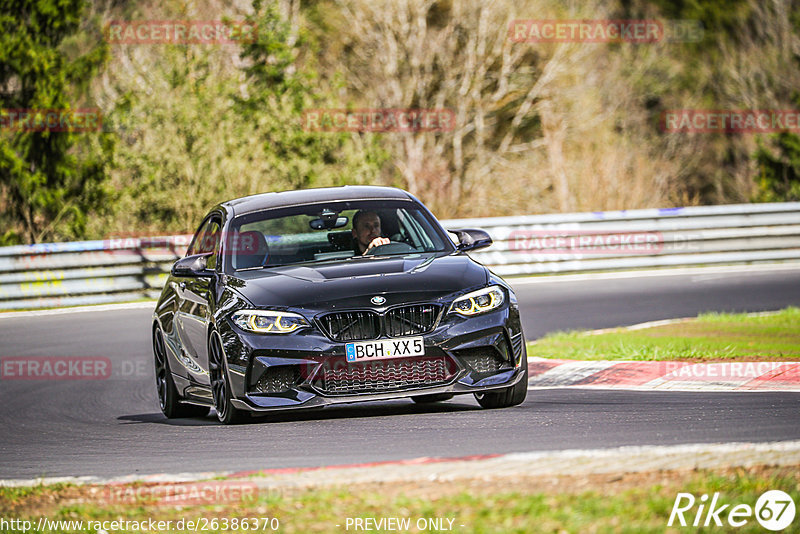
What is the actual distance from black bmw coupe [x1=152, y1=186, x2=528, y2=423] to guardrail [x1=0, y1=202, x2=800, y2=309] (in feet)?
35.8

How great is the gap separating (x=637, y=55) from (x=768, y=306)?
1482 inches

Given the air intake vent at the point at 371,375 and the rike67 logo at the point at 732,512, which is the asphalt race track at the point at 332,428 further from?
the rike67 logo at the point at 732,512

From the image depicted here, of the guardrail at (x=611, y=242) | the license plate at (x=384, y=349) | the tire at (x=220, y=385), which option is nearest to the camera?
the license plate at (x=384, y=349)

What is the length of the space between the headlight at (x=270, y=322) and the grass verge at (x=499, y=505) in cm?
236

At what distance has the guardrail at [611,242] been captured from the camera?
20.3 metres

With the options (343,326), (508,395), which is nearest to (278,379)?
(343,326)

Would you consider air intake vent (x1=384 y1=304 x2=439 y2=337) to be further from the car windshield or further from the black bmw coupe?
the car windshield

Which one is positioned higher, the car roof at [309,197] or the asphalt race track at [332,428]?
the car roof at [309,197]

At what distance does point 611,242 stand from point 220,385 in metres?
13.6

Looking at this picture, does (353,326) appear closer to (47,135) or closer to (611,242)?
(611,242)

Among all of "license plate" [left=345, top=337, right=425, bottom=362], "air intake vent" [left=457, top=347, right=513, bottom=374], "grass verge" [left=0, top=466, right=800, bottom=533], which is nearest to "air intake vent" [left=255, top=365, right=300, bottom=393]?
"license plate" [left=345, top=337, right=425, bottom=362]

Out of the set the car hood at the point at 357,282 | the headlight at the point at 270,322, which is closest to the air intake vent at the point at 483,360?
the car hood at the point at 357,282

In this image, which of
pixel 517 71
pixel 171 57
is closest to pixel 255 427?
pixel 171 57

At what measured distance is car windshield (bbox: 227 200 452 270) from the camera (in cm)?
939
